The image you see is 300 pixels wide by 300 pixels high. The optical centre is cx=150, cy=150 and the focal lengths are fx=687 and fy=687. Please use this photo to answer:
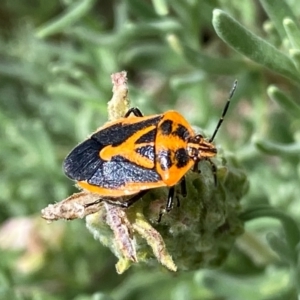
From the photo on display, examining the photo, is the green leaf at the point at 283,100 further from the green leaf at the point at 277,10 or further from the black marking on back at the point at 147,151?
the black marking on back at the point at 147,151

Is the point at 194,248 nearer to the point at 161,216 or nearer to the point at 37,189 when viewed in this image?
the point at 161,216

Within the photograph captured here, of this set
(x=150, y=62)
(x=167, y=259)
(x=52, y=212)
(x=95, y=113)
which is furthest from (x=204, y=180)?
(x=95, y=113)

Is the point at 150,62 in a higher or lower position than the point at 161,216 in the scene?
higher

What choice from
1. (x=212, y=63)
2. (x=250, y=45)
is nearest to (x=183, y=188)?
(x=250, y=45)

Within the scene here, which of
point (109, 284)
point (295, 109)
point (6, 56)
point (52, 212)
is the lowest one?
point (109, 284)

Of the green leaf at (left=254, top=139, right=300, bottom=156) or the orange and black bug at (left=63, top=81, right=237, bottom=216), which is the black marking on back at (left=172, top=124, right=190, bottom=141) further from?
the green leaf at (left=254, top=139, right=300, bottom=156)

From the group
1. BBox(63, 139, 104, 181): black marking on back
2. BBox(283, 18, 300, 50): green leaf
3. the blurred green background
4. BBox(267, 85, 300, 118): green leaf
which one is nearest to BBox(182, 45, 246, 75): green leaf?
the blurred green background
